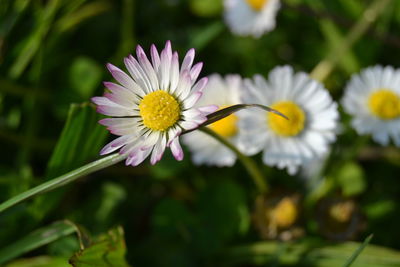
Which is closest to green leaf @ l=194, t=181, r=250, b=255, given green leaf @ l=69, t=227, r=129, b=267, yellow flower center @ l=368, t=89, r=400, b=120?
green leaf @ l=69, t=227, r=129, b=267

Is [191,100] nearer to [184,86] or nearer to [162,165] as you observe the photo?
[184,86]

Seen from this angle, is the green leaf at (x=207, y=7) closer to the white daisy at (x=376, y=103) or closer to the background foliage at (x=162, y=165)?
the background foliage at (x=162, y=165)

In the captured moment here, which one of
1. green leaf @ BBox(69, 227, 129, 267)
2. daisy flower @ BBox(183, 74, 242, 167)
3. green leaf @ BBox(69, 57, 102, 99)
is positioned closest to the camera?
green leaf @ BBox(69, 227, 129, 267)

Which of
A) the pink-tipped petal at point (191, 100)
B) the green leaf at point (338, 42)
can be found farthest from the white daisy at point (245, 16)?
the pink-tipped petal at point (191, 100)

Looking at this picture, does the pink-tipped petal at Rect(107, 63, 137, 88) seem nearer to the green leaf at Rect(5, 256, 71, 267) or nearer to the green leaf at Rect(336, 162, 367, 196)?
the green leaf at Rect(5, 256, 71, 267)

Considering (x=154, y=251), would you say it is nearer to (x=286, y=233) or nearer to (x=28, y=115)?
(x=286, y=233)

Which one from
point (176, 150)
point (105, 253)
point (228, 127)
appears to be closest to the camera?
point (176, 150)

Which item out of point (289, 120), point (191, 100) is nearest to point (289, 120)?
point (289, 120)
